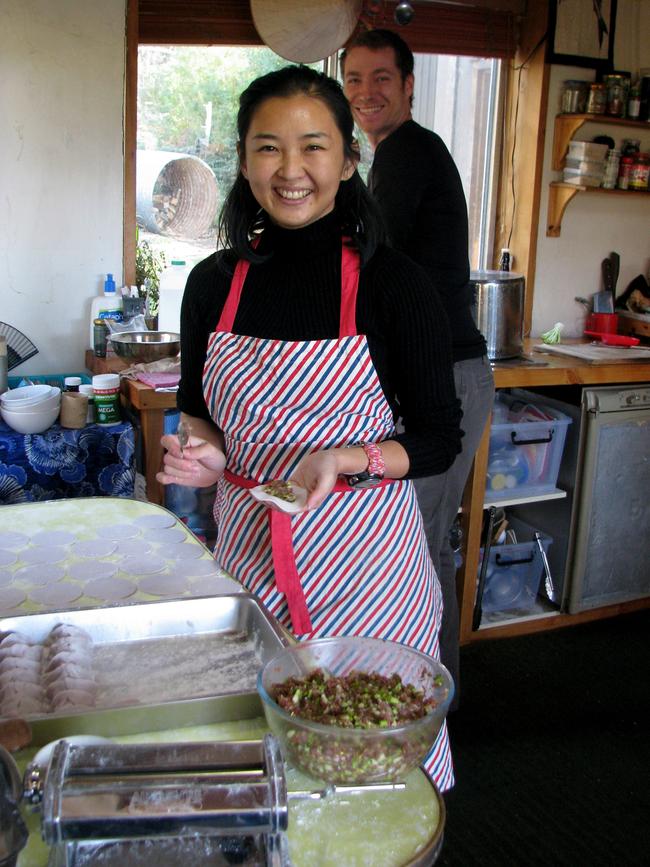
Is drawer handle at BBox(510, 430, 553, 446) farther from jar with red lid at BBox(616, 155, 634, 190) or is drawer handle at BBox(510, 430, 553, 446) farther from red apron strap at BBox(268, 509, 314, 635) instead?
red apron strap at BBox(268, 509, 314, 635)

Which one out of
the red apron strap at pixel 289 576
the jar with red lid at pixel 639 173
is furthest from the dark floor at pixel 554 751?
the jar with red lid at pixel 639 173

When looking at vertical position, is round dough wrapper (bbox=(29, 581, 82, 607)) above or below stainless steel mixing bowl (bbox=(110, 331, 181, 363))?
below

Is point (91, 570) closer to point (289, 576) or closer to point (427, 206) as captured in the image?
point (289, 576)

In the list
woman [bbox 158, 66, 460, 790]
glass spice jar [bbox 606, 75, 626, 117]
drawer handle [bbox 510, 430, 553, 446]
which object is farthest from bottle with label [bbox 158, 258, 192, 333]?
glass spice jar [bbox 606, 75, 626, 117]

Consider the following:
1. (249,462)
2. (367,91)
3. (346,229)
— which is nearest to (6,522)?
(249,462)

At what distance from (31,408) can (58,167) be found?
104 centimetres

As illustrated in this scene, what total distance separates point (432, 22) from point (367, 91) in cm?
119

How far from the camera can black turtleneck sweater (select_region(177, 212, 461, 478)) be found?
1.60 metres

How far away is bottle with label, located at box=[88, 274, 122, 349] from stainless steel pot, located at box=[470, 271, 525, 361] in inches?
50.9

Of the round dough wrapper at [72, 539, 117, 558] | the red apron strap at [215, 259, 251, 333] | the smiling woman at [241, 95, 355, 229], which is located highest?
the smiling woman at [241, 95, 355, 229]

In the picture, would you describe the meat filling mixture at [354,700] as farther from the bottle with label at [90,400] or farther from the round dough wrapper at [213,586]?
the bottle with label at [90,400]

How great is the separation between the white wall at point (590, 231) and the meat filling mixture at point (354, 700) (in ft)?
10.4

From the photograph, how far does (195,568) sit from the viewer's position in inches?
57.7

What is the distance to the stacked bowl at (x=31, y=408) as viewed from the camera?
254 cm
